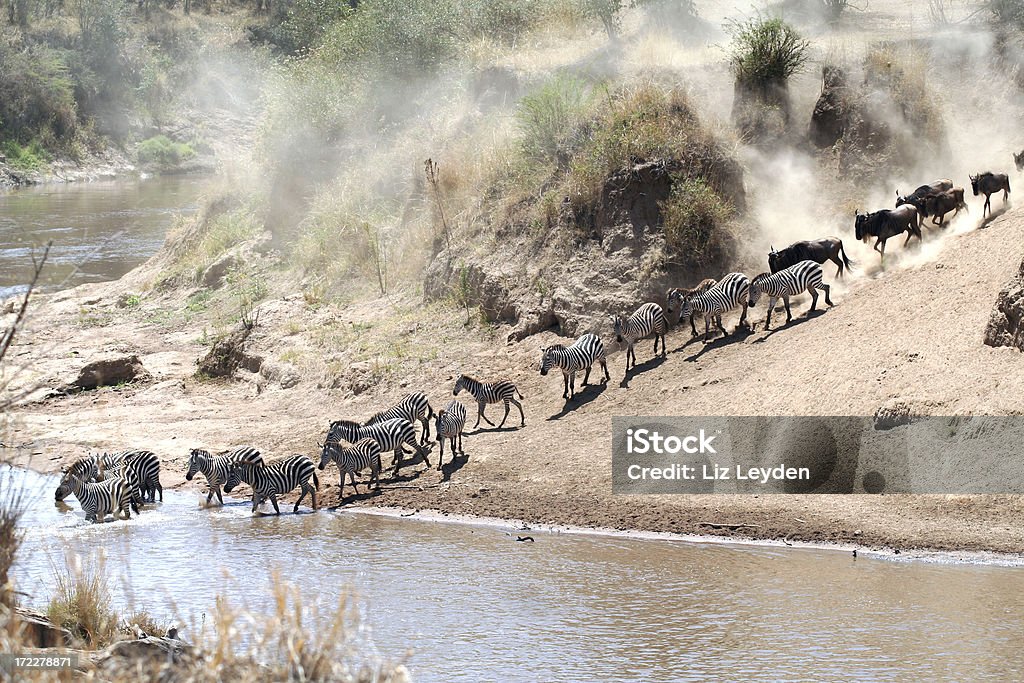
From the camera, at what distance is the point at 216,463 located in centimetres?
1431

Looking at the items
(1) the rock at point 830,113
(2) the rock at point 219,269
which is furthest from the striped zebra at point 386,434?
(2) the rock at point 219,269

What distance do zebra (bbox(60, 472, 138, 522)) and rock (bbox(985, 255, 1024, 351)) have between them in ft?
33.2

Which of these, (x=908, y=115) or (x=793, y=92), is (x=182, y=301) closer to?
(x=793, y=92)

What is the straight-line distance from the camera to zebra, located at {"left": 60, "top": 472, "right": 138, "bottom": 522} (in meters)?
13.6

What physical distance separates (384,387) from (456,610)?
7497mm

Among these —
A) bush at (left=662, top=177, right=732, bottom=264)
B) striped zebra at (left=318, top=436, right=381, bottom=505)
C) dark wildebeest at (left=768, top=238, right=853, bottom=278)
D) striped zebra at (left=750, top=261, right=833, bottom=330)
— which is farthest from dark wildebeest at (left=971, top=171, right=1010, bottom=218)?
striped zebra at (left=318, top=436, right=381, bottom=505)

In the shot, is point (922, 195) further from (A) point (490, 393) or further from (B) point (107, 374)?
(B) point (107, 374)

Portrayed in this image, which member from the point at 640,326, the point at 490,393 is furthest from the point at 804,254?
the point at 490,393

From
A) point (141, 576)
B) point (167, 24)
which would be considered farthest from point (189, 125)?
point (141, 576)

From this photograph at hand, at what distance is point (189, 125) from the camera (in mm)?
67750

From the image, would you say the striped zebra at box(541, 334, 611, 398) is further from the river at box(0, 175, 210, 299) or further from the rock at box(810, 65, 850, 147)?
the river at box(0, 175, 210, 299)

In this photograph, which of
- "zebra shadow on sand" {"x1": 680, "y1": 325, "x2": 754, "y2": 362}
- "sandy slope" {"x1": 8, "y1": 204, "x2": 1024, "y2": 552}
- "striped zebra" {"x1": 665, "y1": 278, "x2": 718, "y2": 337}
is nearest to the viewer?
"sandy slope" {"x1": 8, "y1": 204, "x2": 1024, "y2": 552}

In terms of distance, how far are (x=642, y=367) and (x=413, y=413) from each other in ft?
10.7

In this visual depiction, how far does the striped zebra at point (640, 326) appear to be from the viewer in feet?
54.5
